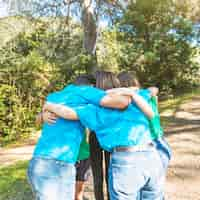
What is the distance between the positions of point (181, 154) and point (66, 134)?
387 centimetres

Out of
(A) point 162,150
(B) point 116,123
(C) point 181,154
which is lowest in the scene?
(C) point 181,154

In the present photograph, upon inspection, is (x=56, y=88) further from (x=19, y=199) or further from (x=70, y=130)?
(x=70, y=130)

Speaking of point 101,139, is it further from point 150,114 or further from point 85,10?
point 85,10

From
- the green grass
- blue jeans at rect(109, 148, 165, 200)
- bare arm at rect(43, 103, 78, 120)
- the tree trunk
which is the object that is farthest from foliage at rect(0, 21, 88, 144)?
blue jeans at rect(109, 148, 165, 200)

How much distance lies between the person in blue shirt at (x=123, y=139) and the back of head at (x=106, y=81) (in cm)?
27

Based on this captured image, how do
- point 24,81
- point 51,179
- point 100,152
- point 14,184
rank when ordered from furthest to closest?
point 24,81, point 14,184, point 100,152, point 51,179

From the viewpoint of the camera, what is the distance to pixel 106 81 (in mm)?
2318

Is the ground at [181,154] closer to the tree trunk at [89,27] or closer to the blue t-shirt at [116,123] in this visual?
the blue t-shirt at [116,123]

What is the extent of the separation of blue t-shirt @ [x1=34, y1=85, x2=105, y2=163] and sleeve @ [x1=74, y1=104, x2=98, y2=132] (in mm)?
32

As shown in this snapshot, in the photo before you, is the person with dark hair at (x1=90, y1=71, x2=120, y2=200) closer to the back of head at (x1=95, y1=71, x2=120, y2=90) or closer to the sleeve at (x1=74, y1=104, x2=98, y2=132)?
the back of head at (x1=95, y1=71, x2=120, y2=90)

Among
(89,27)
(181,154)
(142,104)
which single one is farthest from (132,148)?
(89,27)

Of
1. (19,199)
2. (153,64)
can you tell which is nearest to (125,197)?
(19,199)

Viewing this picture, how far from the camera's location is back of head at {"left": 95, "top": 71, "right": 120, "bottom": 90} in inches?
90.7

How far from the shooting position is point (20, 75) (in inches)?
329
